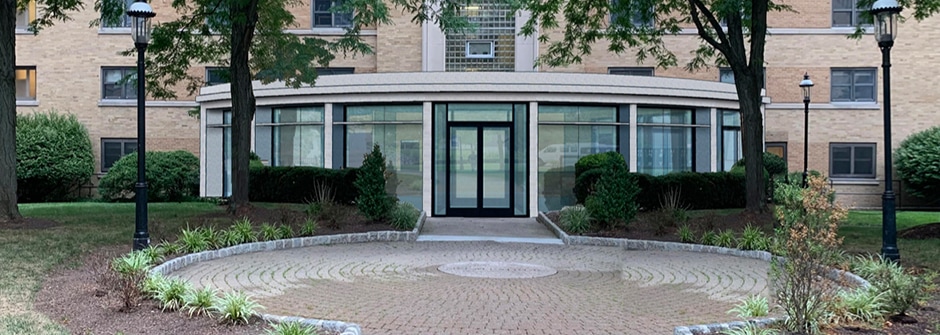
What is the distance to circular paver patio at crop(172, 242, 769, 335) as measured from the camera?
7.69 metres

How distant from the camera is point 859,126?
29094 millimetres

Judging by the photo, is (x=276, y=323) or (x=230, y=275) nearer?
(x=276, y=323)

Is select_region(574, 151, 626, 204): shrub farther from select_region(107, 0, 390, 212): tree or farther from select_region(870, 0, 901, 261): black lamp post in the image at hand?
select_region(870, 0, 901, 261): black lamp post

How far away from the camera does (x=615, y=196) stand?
51.6 ft

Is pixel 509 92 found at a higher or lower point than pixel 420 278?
higher

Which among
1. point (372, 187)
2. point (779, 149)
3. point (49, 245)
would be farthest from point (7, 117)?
point (779, 149)

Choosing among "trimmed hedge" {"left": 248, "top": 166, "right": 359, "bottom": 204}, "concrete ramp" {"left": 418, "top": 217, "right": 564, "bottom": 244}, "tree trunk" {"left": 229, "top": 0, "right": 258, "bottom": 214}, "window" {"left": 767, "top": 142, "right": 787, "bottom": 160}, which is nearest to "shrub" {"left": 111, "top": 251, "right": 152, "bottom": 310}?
"concrete ramp" {"left": 418, "top": 217, "right": 564, "bottom": 244}

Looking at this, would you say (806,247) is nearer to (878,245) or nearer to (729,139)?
(878,245)

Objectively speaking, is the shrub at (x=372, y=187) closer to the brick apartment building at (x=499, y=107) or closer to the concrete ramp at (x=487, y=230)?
the concrete ramp at (x=487, y=230)

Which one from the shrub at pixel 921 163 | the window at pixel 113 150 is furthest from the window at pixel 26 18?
the shrub at pixel 921 163

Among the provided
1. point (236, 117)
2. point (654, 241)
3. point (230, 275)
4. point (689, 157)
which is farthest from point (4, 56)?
point (689, 157)

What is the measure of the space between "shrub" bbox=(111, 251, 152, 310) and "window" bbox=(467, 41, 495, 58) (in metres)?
18.6

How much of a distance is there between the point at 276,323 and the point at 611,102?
15.6 meters

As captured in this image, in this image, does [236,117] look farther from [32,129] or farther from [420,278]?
[32,129]
